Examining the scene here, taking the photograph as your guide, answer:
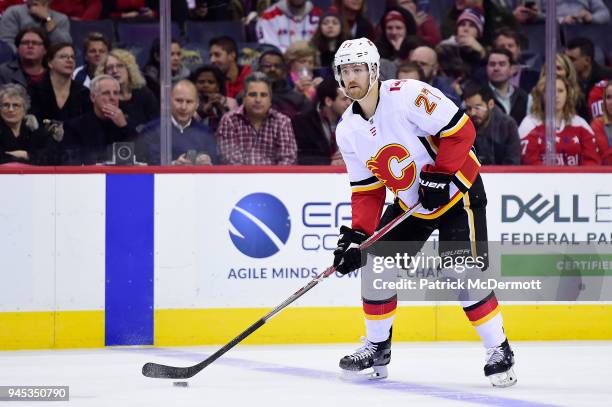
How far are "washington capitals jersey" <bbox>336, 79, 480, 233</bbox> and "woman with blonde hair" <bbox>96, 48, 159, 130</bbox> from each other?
5.10ft

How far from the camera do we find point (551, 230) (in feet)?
17.5

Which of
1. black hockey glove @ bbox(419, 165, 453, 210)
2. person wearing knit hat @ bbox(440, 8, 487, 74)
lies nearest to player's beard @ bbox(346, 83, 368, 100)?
black hockey glove @ bbox(419, 165, 453, 210)

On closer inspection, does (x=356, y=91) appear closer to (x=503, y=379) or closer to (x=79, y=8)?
(x=503, y=379)

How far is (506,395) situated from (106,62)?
3035mm

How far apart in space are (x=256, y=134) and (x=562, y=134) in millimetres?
1571

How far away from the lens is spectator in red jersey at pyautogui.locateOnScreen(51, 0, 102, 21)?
5969 millimetres

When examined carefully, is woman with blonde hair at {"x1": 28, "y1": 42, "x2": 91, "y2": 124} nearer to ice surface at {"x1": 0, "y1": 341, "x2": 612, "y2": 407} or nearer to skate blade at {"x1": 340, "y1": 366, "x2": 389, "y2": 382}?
ice surface at {"x1": 0, "y1": 341, "x2": 612, "y2": 407}

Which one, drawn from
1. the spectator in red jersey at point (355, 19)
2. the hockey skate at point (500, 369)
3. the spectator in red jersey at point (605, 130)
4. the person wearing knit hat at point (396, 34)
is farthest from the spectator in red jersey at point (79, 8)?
the hockey skate at point (500, 369)

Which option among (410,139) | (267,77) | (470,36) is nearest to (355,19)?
(470,36)

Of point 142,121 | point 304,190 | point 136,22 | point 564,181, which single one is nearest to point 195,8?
point 136,22

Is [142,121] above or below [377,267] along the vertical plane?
above

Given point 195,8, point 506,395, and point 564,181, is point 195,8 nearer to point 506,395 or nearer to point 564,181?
point 564,181

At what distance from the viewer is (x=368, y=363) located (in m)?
4.16

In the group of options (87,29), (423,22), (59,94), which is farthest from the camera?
(423,22)
